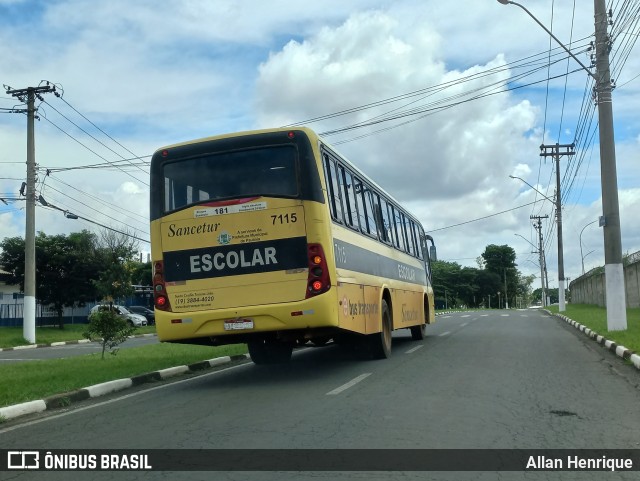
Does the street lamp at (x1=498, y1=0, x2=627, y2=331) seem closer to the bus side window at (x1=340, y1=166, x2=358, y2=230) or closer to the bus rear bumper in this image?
the bus side window at (x1=340, y1=166, x2=358, y2=230)

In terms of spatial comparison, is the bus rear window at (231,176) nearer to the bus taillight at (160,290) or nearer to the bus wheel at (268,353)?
the bus taillight at (160,290)

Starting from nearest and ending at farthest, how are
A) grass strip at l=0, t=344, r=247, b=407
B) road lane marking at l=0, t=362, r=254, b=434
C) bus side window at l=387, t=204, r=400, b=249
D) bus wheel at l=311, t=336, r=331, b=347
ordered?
road lane marking at l=0, t=362, r=254, b=434 → grass strip at l=0, t=344, r=247, b=407 → bus wheel at l=311, t=336, r=331, b=347 → bus side window at l=387, t=204, r=400, b=249

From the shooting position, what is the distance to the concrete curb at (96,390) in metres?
8.38

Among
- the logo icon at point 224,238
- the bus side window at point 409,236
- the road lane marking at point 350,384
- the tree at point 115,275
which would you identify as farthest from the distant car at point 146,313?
the logo icon at point 224,238

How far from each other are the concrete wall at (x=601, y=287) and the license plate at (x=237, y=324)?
1010 inches

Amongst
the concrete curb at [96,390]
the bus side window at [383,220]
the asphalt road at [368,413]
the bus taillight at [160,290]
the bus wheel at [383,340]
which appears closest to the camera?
the asphalt road at [368,413]

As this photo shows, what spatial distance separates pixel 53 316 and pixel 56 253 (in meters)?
5.43

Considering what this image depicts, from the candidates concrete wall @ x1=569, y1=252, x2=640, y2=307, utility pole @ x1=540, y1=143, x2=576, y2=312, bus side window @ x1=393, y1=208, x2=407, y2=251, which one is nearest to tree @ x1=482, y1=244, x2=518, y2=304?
concrete wall @ x1=569, y1=252, x2=640, y2=307

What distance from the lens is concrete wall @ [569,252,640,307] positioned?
108 feet

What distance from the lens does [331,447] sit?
19.2ft

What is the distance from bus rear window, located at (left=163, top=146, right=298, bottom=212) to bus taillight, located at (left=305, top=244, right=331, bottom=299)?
874mm

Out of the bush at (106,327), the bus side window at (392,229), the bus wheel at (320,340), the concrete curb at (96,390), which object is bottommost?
the concrete curb at (96,390)

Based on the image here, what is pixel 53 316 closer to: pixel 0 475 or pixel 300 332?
pixel 300 332

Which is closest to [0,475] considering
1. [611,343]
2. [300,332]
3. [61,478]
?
[61,478]
